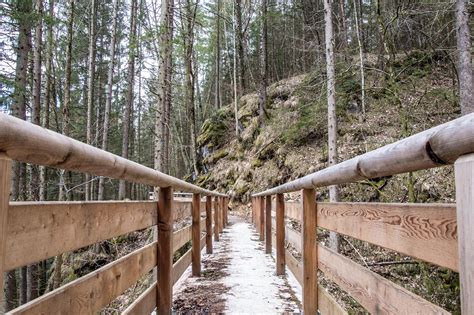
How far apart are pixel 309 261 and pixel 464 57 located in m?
7.83

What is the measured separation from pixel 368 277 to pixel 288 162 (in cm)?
1296

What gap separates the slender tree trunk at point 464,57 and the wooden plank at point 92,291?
844 centimetres

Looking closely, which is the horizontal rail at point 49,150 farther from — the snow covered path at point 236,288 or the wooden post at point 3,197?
the snow covered path at point 236,288

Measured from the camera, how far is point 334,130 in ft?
29.1

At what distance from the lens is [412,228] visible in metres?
1.22

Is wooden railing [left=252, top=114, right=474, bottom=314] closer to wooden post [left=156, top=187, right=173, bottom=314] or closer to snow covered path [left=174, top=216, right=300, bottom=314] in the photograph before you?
snow covered path [left=174, top=216, right=300, bottom=314]

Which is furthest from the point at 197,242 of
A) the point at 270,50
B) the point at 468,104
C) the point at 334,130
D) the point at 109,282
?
the point at 270,50

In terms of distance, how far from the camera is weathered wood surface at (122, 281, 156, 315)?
200cm

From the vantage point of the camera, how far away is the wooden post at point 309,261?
2623 millimetres

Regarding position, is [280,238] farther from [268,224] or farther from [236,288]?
[268,224]

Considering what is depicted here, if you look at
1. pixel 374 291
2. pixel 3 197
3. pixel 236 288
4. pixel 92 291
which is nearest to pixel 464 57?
pixel 236 288

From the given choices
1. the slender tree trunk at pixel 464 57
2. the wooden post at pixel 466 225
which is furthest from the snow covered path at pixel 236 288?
the slender tree trunk at pixel 464 57

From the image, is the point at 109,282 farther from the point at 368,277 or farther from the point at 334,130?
the point at 334,130

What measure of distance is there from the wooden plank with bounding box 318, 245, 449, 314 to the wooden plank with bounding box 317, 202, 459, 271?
0.16 meters
